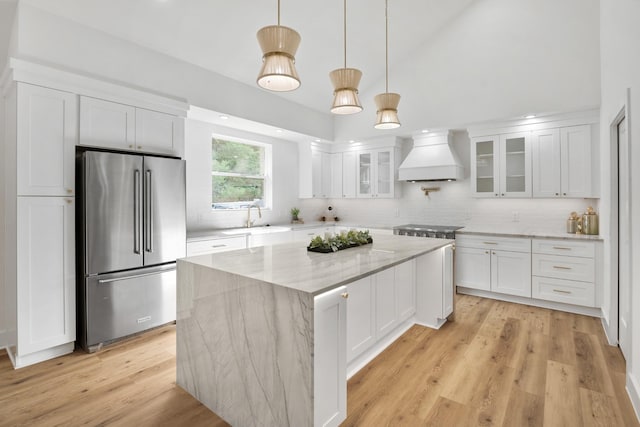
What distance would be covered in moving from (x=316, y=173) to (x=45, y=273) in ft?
14.2

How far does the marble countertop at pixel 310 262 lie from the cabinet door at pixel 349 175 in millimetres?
3066

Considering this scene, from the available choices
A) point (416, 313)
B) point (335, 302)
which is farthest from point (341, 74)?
point (416, 313)

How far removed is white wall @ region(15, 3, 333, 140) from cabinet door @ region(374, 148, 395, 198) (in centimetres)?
188

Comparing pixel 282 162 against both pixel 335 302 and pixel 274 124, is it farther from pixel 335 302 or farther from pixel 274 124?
pixel 335 302

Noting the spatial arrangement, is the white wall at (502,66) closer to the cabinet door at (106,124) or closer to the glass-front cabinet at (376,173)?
the glass-front cabinet at (376,173)

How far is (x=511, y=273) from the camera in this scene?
171 inches

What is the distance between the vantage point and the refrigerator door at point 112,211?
290 centimetres

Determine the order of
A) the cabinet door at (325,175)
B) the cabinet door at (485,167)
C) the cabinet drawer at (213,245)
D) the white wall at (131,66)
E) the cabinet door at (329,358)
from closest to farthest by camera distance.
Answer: the cabinet door at (329,358) → the white wall at (131,66) → the cabinet drawer at (213,245) → the cabinet door at (485,167) → the cabinet door at (325,175)

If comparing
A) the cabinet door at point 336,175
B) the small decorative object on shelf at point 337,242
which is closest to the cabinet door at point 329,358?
the small decorative object on shelf at point 337,242

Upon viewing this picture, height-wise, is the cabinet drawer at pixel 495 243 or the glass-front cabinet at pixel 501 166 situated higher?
the glass-front cabinet at pixel 501 166

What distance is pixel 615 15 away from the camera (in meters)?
2.91

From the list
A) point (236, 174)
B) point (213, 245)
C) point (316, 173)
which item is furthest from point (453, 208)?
point (213, 245)

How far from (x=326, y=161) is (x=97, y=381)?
16.1 ft

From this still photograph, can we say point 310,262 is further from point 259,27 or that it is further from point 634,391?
point 259,27
